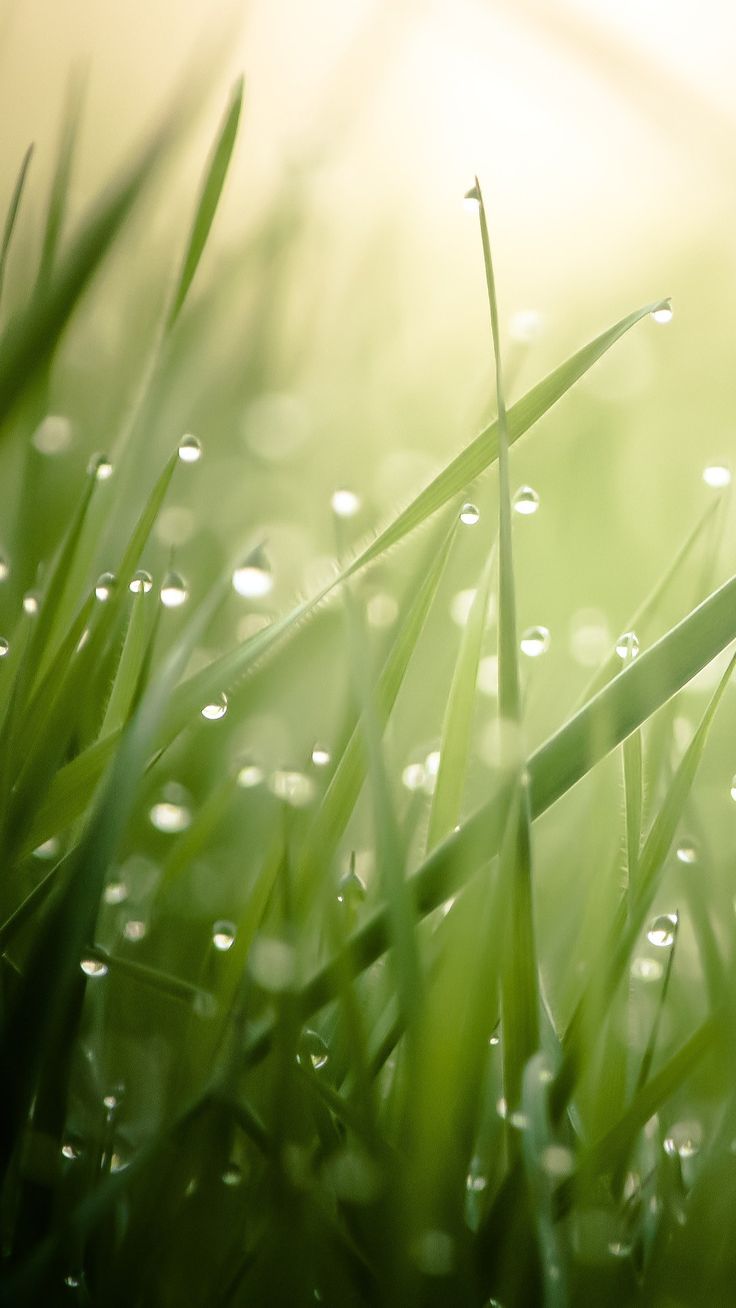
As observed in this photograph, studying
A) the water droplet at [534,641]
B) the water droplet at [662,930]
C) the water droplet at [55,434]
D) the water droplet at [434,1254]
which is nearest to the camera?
the water droplet at [434,1254]

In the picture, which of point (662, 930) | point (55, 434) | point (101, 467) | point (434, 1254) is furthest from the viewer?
point (55, 434)

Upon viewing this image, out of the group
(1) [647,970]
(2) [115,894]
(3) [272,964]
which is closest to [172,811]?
(2) [115,894]

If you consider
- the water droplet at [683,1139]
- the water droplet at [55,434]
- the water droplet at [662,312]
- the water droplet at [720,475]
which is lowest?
the water droplet at [683,1139]

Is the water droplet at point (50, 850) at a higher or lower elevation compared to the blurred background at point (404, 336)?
lower

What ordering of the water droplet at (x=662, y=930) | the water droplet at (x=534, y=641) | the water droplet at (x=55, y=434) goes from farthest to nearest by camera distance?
the water droplet at (x=55, y=434) → the water droplet at (x=534, y=641) → the water droplet at (x=662, y=930)

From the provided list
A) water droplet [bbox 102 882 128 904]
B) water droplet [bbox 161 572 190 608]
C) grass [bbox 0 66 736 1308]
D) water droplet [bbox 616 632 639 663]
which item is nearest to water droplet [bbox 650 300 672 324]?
grass [bbox 0 66 736 1308]

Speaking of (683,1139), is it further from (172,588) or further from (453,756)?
(172,588)

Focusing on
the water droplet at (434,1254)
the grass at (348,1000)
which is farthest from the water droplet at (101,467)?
the water droplet at (434,1254)

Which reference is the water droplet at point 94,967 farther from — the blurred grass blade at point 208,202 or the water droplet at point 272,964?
the blurred grass blade at point 208,202
